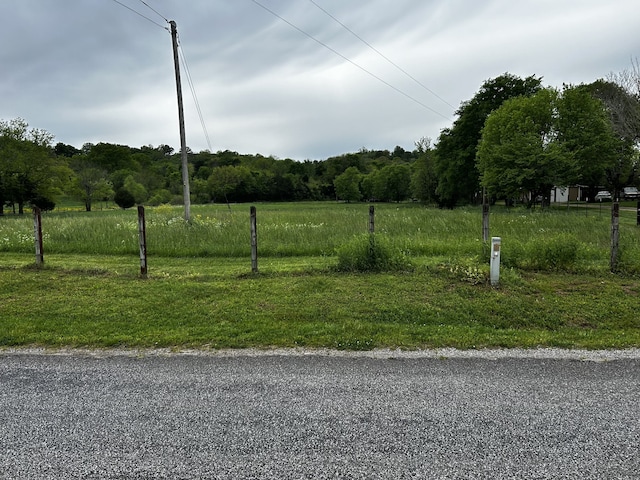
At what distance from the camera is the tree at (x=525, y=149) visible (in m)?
28.0

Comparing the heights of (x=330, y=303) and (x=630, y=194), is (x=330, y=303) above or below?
below

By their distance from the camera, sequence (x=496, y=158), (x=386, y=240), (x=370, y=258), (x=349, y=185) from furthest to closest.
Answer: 1. (x=349, y=185)
2. (x=496, y=158)
3. (x=386, y=240)
4. (x=370, y=258)

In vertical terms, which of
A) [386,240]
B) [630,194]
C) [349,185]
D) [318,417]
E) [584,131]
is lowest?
[318,417]

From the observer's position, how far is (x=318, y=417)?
274 centimetres

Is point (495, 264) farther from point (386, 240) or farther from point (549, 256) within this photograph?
point (386, 240)

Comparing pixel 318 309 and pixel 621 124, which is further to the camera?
pixel 621 124

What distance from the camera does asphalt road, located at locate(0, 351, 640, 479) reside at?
2.24 meters

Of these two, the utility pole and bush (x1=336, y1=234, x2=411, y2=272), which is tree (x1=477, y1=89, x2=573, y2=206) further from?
bush (x1=336, y1=234, x2=411, y2=272)

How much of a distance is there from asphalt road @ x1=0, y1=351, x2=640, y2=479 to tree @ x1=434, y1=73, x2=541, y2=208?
41937 millimetres

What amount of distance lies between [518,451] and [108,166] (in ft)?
330

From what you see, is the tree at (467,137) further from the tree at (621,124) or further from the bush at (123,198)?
the bush at (123,198)

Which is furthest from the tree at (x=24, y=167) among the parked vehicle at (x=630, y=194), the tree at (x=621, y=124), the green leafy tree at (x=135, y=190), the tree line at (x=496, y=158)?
the parked vehicle at (x=630, y=194)

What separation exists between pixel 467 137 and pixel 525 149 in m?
16.8

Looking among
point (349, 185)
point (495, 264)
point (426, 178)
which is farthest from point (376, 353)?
point (349, 185)
